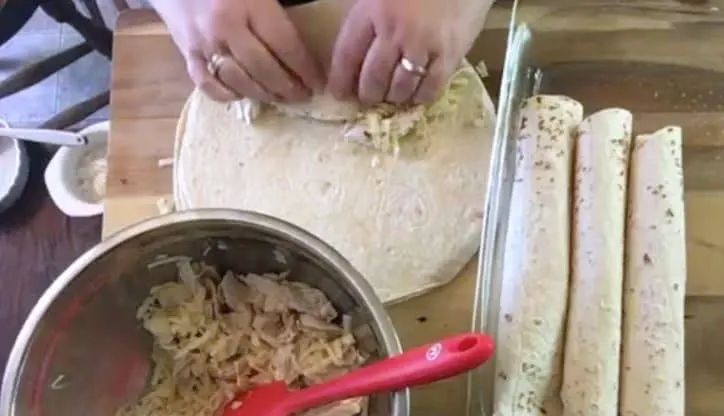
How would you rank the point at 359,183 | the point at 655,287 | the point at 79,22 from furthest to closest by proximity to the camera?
the point at 79,22 → the point at 359,183 → the point at 655,287

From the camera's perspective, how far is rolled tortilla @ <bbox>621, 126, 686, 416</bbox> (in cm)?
84

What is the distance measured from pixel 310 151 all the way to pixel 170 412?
0.91ft

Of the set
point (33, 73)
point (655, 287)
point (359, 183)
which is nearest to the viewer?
point (655, 287)

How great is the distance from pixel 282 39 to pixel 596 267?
352 mm

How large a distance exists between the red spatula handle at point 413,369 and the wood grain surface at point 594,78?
0.29m

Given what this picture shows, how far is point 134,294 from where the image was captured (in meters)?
0.89

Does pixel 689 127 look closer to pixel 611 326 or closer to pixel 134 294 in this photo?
pixel 611 326

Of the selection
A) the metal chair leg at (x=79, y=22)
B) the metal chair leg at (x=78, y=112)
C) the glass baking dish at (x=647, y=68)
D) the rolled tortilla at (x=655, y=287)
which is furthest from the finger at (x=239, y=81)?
the metal chair leg at (x=78, y=112)

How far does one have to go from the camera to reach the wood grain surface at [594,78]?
38.6 inches

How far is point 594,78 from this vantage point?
1.02 meters

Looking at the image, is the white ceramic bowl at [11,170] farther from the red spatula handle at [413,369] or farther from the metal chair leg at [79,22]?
the red spatula handle at [413,369]

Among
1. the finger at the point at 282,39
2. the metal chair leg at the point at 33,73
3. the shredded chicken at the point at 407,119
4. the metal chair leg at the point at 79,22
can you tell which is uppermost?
A: the metal chair leg at the point at 79,22

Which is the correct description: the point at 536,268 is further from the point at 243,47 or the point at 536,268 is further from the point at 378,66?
the point at 243,47

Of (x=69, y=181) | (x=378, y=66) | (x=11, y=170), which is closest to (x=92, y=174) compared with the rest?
(x=69, y=181)
